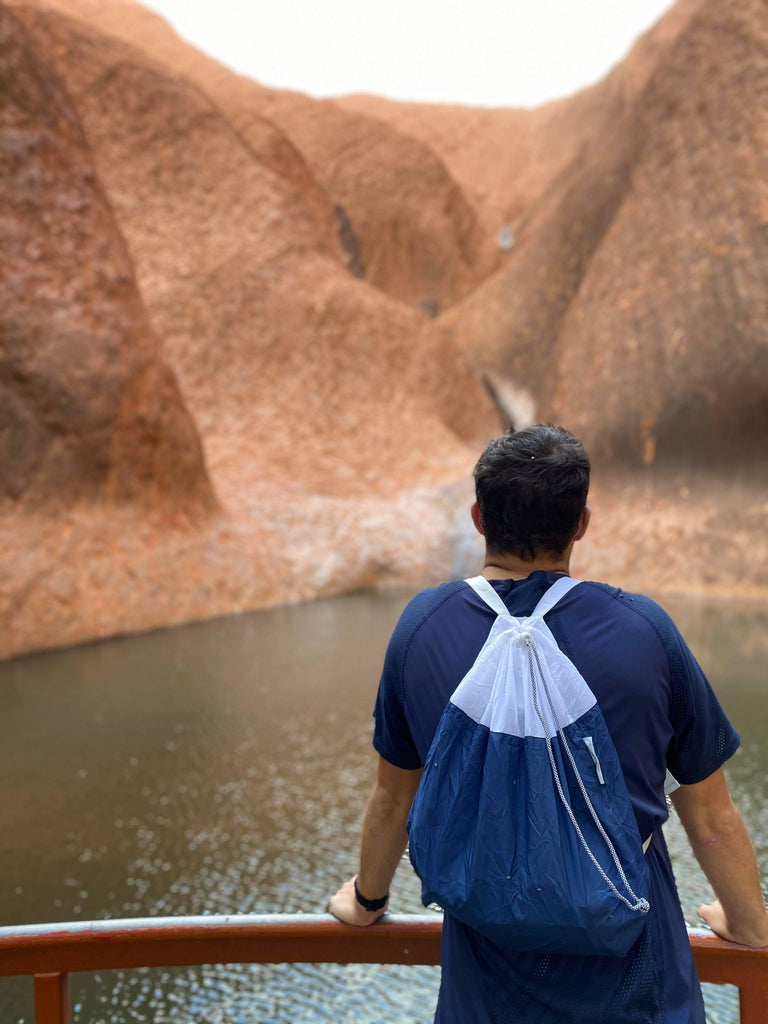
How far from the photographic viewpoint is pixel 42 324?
9.36 metres

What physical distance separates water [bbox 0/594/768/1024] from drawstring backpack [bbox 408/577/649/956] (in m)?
1.54

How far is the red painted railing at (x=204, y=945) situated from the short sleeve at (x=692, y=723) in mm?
499

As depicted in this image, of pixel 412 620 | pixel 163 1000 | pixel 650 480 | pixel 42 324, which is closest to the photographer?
pixel 412 620

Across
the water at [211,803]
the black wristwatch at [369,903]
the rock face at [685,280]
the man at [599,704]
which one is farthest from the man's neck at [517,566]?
the rock face at [685,280]

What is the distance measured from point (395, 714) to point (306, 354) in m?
15.5

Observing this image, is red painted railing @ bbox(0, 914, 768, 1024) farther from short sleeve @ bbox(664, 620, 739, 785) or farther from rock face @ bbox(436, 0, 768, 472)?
rock face @ bbox(436, 0, 768, 472)

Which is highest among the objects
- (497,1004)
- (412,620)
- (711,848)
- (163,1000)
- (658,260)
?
(658,260)

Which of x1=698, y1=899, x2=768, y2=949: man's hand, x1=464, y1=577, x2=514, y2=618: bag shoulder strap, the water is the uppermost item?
x1=464, y1=577, x2=514, y2=618: bag shoulder strap

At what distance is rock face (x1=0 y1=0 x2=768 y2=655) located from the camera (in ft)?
31.2

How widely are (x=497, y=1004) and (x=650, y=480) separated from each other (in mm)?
11920

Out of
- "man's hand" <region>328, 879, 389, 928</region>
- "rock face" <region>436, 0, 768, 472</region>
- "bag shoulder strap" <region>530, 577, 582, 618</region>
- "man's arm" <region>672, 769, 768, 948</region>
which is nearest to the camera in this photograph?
"bag shoulder strap" <region>530, 577, 582, 618</region>

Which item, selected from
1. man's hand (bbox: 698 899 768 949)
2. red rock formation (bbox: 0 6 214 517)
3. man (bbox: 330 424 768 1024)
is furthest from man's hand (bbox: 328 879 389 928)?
red rock formation (bbox: 0 6 214 517)

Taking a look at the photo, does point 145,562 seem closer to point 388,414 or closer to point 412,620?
point 388,414

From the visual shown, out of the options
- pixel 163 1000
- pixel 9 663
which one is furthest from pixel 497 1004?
pixel 9 663
